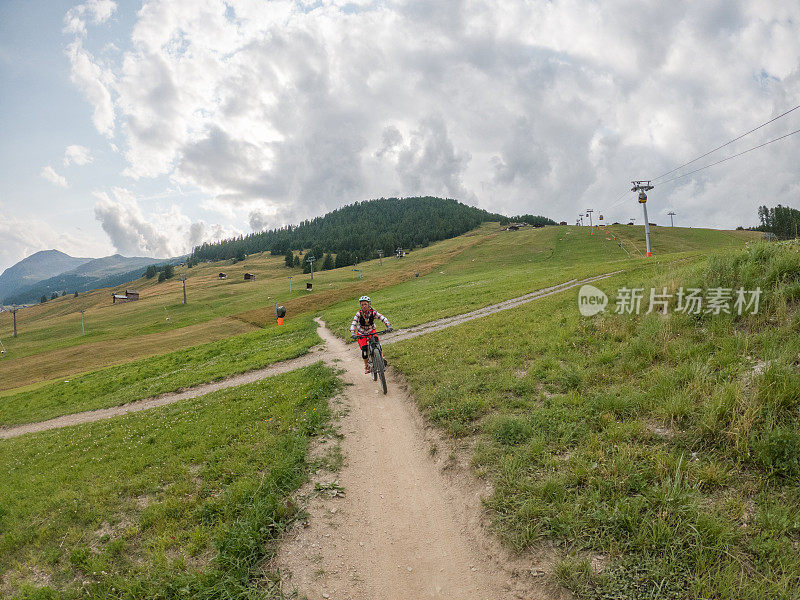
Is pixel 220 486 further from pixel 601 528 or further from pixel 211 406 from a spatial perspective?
pixel 601 528

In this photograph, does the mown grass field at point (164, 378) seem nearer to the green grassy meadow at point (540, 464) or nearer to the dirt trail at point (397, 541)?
the green grassy meadow at point (540, 464)

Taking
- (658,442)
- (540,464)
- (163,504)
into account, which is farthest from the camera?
(163,504)

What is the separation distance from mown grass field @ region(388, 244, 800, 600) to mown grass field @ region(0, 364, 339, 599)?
164 inches

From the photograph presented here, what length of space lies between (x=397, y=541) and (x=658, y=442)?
522cm

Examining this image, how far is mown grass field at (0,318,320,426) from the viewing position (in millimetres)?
20375

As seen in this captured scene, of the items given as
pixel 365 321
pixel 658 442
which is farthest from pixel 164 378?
pixel 658 442

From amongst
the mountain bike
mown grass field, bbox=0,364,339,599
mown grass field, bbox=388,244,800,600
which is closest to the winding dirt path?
mown grass field, bbox=0,364,339,599

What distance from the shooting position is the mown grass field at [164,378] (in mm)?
20375

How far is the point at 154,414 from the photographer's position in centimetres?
1510

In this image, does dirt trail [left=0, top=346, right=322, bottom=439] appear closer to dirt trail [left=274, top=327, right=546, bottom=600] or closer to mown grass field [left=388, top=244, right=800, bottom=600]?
mown grass field [left=388, top=244, right=800, bottom=600]

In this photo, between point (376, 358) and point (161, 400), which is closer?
point (376, 358)

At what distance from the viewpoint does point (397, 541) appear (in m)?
6.36

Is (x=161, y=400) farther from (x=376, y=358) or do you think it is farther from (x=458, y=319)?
(x=458, y=319)

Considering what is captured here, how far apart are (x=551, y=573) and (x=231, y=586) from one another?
4.78m
